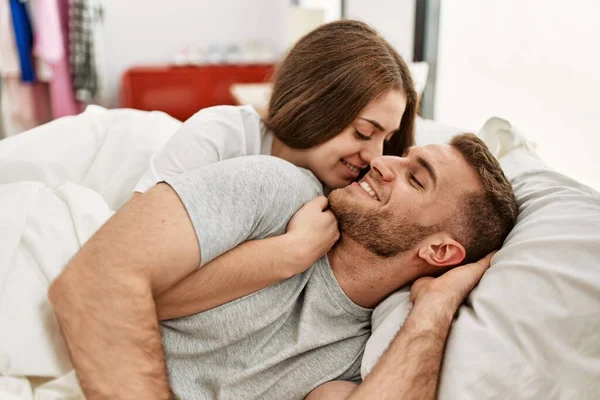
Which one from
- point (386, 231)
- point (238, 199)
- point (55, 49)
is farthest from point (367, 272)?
point (55, 49)

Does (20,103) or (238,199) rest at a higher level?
(238,199)

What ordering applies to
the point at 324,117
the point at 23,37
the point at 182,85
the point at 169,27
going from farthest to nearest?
the point at 169,27 < the point at 182,85 < the point at 23,37 < the point at 324,117

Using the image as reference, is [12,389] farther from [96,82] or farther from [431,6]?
[96,82]

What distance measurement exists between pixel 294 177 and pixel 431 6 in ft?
6.06

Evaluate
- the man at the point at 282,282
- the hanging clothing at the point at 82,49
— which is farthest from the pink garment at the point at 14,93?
the man at the point at 282,282

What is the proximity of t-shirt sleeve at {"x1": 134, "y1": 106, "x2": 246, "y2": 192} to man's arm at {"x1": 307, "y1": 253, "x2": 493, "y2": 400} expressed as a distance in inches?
24.8

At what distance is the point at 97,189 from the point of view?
1.53m

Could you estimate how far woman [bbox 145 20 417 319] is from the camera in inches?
55.8

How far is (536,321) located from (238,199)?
0.55 m

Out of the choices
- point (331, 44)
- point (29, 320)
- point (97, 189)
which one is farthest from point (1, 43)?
point (29, 320)

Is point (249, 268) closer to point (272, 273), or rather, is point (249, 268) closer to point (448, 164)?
point (272, 273)

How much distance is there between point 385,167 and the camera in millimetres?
1203

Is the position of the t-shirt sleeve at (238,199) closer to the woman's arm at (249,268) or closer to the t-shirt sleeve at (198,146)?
the woman's arm at (249,268)

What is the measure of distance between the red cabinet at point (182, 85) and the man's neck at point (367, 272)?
3152 millimetres
